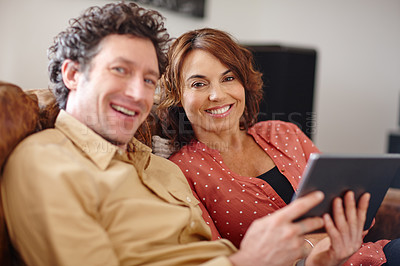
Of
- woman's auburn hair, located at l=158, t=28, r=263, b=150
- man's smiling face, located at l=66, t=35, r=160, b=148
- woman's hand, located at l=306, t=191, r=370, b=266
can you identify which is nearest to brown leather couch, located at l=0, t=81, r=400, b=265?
man's smiling face, located at l=66, t=35, r=160, b=148

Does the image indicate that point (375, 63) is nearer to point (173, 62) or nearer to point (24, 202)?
point (173, 62)

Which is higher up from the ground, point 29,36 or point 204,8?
point 204,8

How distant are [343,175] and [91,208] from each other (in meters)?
0.63

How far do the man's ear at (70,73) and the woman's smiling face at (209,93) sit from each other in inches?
21.6

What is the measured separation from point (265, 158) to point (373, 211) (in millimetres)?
531

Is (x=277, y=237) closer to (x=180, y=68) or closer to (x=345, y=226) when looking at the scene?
(x=345, y=226)

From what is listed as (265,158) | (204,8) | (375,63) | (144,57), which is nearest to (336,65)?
(375,63)

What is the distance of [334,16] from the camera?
3867 mm

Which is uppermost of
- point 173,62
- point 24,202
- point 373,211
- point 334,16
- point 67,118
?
point 334,16

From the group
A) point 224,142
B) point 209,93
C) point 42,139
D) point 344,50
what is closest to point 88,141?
point 42,139

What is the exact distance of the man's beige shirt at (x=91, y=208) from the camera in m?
0.84

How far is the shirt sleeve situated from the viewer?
0.83 m

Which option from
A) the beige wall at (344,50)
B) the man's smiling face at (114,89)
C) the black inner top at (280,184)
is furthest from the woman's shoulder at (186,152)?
the beige wall at (344,50)

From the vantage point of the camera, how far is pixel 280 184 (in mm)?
1546
